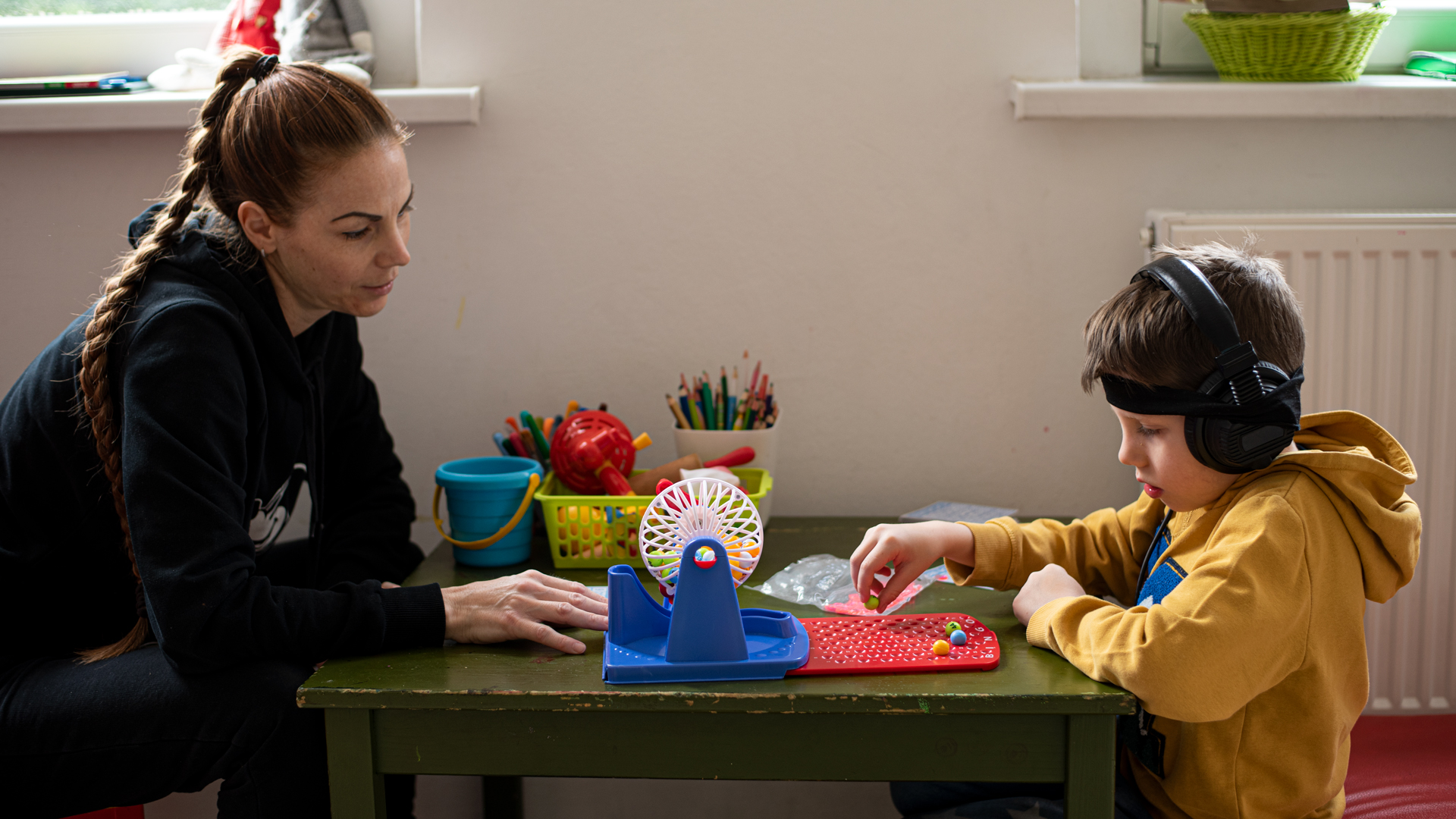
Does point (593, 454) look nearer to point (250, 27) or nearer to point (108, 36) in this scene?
point (250, 27)

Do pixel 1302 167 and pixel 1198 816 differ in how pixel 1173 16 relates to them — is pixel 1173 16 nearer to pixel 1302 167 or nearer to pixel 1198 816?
pixel 1302 167

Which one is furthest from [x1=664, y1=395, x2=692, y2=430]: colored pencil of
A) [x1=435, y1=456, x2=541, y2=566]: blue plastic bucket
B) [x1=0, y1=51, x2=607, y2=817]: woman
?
[x1=0, y1=51, x2=607, y2=817]: woman

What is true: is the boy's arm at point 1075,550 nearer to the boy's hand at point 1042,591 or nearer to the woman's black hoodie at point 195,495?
the boy's hand at point 1042,591

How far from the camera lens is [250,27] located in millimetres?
1532

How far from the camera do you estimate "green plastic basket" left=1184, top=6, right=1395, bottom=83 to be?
137 centimetres

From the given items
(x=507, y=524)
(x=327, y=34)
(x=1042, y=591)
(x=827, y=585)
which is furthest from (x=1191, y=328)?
(x=327, y=34)

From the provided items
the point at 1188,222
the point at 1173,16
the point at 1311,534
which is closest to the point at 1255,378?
the point at 1311,534

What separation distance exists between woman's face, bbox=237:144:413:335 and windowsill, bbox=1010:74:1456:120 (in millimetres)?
832

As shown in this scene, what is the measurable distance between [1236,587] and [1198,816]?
0.24m

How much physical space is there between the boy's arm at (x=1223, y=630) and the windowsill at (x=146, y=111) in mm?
1073

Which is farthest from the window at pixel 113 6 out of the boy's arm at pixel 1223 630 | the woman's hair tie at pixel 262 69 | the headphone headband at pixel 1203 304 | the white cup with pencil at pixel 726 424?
the boy's arm at pixel 1223 630

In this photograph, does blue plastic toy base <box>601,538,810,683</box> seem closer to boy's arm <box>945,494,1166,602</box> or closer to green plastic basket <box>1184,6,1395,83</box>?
boy's arm <box>945,494,1166,602</box>

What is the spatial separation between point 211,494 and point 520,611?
0.30 meters

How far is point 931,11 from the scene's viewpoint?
4.77 feet
